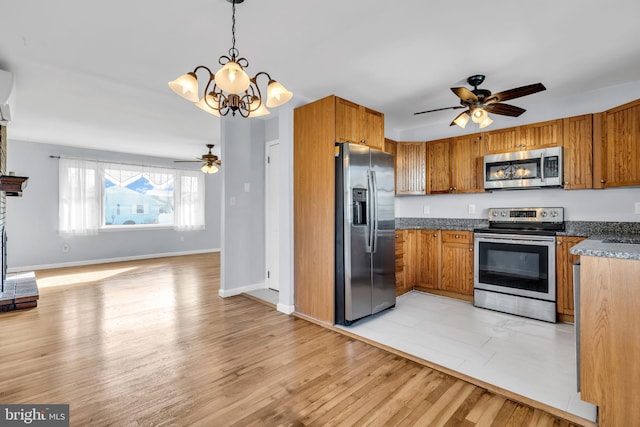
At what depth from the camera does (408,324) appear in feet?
10.5

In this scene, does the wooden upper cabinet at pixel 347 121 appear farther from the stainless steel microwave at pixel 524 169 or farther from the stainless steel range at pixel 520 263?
the stainless steel range at pixel 520 263

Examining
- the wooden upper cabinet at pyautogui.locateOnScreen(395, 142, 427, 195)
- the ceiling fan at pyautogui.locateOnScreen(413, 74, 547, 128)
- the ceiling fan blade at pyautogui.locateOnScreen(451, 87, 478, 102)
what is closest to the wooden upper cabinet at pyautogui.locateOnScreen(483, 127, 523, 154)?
the ceiling fan at pyautogui.locateOnScreen(413, 74, 547, 128)

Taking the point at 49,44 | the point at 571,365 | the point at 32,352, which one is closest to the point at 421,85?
the point at 571,365

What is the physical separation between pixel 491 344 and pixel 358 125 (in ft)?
8.09

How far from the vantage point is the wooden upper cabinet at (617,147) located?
9.48 feet

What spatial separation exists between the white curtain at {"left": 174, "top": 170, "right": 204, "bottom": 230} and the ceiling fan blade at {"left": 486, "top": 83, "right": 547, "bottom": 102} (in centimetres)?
717

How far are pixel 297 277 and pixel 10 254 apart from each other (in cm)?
601

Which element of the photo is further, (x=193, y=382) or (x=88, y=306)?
(x=88, y=306)

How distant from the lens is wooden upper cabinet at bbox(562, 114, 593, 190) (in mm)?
3266

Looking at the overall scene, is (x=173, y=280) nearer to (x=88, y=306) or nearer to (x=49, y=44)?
(x=88, y=306)

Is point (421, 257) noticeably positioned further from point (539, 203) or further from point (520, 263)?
point (539, 203)

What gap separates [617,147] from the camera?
9.92ft

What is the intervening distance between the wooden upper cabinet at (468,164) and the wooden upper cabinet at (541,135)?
1.56 ft

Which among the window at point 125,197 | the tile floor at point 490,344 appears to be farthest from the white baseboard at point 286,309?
the window at point 125,197
